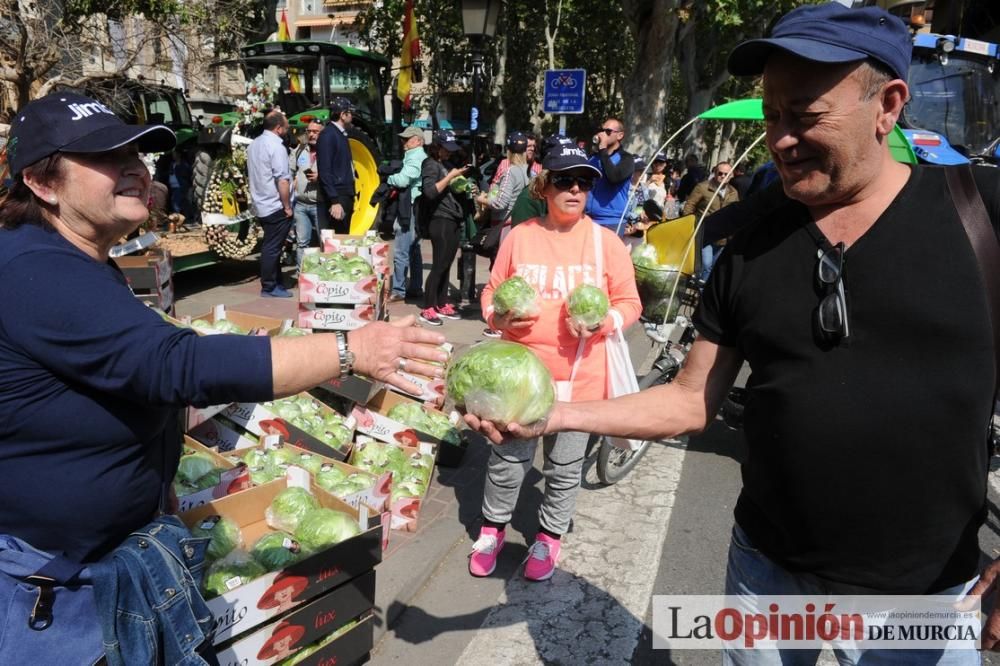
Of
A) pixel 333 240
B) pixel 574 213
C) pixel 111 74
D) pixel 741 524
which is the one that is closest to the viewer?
pixel 741 524

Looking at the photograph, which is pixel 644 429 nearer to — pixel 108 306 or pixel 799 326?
pixel 799 326

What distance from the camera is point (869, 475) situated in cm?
151

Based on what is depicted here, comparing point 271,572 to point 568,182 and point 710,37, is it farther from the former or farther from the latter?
point 710,37

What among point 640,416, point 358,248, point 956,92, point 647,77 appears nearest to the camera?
point 640,416

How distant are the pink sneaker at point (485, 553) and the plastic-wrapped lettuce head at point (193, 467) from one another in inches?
56.1

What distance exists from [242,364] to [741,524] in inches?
56.4

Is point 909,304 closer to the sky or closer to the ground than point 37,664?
closer to the sky

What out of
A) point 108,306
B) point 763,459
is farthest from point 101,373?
point 763,459

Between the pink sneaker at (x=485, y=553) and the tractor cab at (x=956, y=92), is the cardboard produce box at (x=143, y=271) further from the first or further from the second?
the tractor cab at (x=956, y=92)

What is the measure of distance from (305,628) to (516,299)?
164 cm

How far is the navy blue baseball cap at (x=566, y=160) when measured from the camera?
3260 mm

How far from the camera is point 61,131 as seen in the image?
5.15ft

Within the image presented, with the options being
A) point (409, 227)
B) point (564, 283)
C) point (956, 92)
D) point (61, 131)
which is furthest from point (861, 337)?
point (956, 92)

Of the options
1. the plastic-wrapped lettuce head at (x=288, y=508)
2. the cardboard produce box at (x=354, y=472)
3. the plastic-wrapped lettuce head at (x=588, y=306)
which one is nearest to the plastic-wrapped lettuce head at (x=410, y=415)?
the cardboard produce box at (x=354, y=472)
